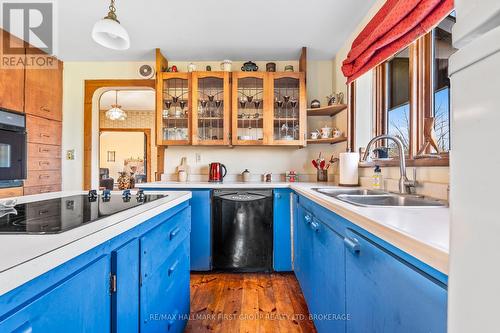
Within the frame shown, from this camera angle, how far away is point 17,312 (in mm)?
431

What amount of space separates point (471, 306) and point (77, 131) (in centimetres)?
388

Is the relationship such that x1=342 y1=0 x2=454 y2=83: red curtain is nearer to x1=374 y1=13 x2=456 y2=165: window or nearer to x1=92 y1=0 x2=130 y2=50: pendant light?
x1=374 y1=13 x2=456 y2=165: window

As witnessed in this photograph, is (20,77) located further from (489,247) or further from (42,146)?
(489,247)

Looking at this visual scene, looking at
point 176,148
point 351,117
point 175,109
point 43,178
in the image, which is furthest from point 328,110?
point 43,178

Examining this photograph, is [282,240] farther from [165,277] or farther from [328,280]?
[165,277]

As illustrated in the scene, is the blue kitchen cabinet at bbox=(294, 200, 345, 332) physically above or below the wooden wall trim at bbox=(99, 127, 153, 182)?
below

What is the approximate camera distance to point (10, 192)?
8.55 feet

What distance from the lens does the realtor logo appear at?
2.22 m

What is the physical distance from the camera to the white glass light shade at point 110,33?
5.19 ft

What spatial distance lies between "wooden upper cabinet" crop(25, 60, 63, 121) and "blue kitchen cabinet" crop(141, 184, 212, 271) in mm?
2117

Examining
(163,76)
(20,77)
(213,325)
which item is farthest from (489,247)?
(20,77)

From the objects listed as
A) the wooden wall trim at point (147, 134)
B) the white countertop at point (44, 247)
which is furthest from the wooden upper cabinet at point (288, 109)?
the wooden wall trim at point (147, 134)

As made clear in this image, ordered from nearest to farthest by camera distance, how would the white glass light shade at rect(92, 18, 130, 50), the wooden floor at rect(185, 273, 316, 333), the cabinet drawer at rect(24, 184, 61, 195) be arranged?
the white glass light shade at rect(92, 18, 130, 50) → the wooden floor at rect(185, 273, 316, 333) → the cabinet drawer at rect(24, 184, 61, 195)

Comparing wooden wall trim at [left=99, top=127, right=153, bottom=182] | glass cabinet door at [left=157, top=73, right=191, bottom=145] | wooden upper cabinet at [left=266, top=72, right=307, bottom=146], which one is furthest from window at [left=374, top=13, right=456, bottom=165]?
wooden wall trim at [left=99, top=127, right=153, bottom=182]
